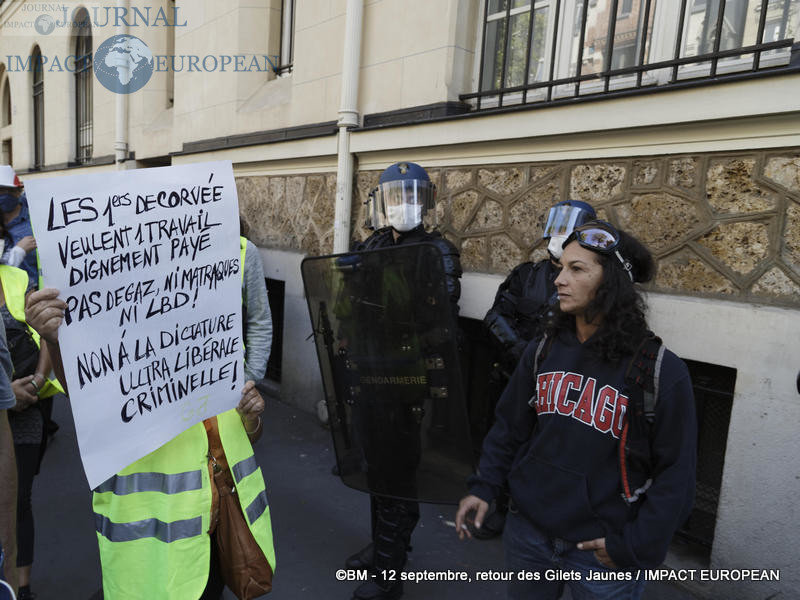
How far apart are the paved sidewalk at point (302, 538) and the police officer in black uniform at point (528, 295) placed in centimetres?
38

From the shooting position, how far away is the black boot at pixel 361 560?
2949 mm

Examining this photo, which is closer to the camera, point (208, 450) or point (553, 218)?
point (208, 450)

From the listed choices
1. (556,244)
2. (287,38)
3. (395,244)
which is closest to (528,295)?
(556,244)

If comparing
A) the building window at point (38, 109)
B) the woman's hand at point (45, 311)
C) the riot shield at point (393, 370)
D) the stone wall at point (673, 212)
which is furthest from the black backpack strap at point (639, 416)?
the building window at point (38, 109)

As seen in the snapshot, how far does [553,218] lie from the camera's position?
3.01 metres

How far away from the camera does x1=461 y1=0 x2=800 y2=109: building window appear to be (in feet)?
9.27

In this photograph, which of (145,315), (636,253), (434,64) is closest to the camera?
(145,315)

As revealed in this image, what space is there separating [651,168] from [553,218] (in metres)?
0.64

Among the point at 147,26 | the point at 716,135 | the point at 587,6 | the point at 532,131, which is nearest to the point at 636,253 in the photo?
the point at 716,135

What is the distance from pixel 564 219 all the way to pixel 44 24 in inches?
537

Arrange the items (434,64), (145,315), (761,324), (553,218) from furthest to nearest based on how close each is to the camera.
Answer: (434,64), (553,218), (761,324), (145,315)

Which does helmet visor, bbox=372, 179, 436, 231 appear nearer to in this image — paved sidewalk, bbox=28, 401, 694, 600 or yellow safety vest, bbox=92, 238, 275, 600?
yellow safety vest, bbox=92, 238, 275, 600

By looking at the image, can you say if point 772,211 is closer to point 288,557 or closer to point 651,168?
point 651,168

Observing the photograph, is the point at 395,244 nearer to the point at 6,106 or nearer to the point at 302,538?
the point at 302,538
